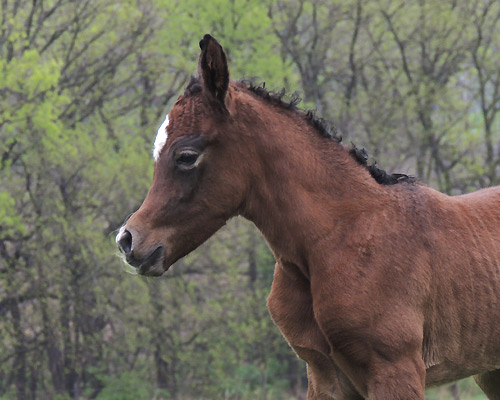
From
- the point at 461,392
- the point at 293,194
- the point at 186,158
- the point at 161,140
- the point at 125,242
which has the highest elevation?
the point at 161,140

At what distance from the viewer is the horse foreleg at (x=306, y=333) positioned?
3762 millimetres

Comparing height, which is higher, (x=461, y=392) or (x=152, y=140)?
(x=152, y=140)

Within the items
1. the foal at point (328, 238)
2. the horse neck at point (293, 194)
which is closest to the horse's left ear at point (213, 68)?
the foal at point (328, 238)

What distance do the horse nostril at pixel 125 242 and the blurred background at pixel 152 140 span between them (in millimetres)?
9454

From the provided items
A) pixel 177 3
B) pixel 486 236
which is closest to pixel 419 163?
pixel 177 3

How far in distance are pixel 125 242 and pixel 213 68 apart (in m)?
0.93

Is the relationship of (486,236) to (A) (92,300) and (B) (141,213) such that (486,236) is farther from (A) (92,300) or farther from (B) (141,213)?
(A) (92,300)

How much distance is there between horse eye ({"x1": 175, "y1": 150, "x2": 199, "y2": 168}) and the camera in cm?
357

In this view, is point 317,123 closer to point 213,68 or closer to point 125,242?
point 213,68

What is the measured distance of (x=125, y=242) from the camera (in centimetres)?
348

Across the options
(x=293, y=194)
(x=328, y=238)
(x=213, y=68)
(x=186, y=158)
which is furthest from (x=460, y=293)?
(x=213, y=68)

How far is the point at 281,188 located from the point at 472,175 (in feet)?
38.4

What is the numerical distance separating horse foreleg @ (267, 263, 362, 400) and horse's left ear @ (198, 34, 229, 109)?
0.99 m

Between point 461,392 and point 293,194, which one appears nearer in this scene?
point 293,194
